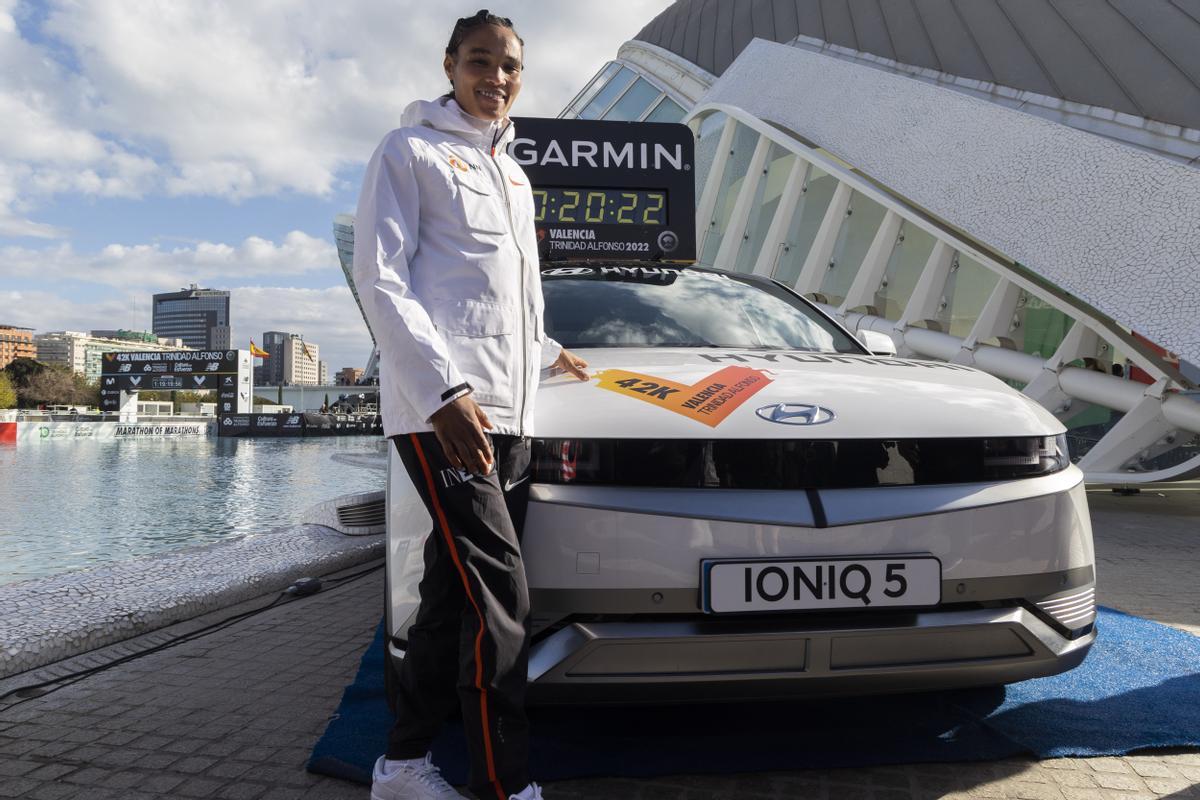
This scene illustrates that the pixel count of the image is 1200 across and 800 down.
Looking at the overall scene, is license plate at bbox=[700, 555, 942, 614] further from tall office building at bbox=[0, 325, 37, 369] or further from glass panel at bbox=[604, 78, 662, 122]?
tall office building at bbox=[0, 325, 37, 369]

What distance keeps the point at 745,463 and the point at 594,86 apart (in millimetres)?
26623

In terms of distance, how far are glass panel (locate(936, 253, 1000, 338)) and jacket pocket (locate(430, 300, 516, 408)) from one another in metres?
9.47

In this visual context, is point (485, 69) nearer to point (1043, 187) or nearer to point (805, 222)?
point (1043, 187)

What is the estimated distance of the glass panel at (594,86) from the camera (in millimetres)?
25672

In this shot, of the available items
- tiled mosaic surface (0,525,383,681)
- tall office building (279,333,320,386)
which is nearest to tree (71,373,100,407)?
tall office building (279,333,320,386)

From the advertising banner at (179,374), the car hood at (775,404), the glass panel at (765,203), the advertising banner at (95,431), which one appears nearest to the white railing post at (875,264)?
the glass panel at (765,203)

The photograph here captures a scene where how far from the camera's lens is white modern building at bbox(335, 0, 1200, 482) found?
7820 mm

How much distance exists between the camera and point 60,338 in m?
149

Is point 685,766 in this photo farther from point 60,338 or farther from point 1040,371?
point 60,338

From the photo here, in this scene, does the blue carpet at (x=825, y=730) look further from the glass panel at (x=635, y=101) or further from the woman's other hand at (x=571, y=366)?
the glass panel at (x=635, y=101)

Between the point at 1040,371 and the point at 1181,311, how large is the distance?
1.43 meters

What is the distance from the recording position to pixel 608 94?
2573cm

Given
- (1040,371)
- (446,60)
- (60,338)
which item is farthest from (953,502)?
(60,338)

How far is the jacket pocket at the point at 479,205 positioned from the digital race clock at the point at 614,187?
501 centimetres
